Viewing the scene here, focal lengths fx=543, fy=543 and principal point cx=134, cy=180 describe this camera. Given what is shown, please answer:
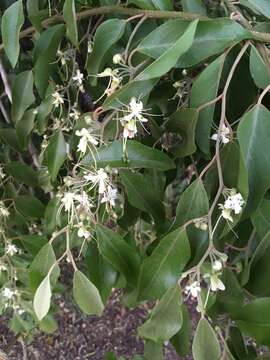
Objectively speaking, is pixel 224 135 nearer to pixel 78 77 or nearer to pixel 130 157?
pixel 130 157

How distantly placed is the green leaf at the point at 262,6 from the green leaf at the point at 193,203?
0.66 feet

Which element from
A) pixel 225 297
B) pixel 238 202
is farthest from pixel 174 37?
pixel 225 297

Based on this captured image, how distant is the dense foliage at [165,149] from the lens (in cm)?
56

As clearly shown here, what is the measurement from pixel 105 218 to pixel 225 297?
0.18m

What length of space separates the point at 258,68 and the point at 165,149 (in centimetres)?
18

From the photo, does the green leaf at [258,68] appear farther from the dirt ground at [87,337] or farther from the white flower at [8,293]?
the dirt ground at [87,337]

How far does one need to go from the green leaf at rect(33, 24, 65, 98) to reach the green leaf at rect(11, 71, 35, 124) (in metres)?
0.06

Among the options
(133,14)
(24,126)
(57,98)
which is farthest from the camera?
(24,126)

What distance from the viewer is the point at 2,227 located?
3.34 ft

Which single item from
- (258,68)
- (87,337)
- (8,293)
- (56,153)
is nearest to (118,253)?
(56,153)

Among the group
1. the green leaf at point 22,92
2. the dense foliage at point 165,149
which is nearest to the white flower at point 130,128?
the dense foliage at point 165,149

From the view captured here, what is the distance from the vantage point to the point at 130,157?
0.59 meters

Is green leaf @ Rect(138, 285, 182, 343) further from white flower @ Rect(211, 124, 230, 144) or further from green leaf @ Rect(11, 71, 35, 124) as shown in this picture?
green leaf @ Rect(11, 71, 35, 124)

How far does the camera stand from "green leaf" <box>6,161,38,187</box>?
1021 millimetres
